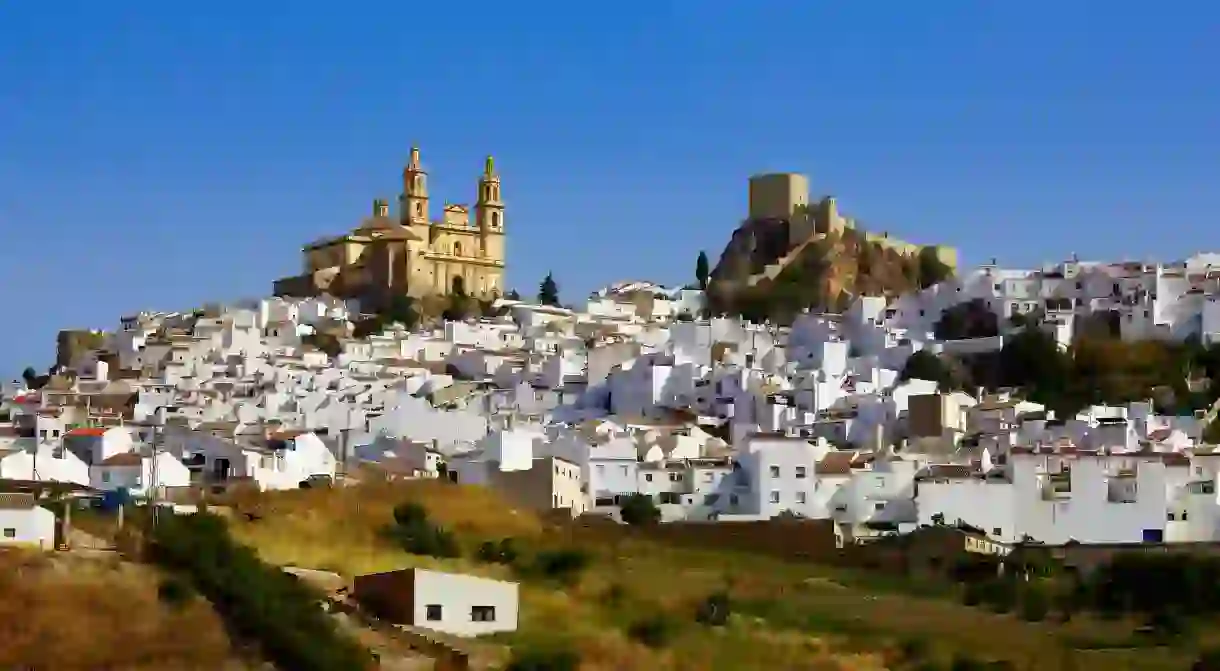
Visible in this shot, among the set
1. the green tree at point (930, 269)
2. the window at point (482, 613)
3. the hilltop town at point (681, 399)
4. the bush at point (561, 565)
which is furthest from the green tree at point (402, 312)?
the window at point (482, 613)

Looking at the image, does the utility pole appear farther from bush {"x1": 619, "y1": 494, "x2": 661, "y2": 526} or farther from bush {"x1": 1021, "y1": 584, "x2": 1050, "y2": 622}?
bush {"x1": 1021, "y1": 584, "x2": 1050, "y2": 622}

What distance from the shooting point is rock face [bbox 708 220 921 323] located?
226ft

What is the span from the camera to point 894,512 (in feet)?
142

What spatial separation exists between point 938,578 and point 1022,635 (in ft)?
13.2

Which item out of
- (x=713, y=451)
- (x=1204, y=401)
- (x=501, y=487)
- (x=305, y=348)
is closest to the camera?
(x=501, y=487)

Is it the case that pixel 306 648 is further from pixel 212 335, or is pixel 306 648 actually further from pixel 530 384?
pixel 212 335

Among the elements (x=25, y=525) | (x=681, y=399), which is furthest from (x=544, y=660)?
(x=681, y=399)

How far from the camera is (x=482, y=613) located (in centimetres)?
3319

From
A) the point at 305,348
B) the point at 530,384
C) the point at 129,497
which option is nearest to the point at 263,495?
the point at 129,497

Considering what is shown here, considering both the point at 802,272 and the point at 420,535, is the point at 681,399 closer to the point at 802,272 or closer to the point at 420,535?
the point at 420,535

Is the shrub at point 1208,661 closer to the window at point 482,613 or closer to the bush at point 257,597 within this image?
the window at point 482,613

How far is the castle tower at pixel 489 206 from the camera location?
245 feet

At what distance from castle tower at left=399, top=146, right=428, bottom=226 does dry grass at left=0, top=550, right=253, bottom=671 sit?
1677 inches

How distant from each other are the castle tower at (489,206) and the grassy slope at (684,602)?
1280 inches
